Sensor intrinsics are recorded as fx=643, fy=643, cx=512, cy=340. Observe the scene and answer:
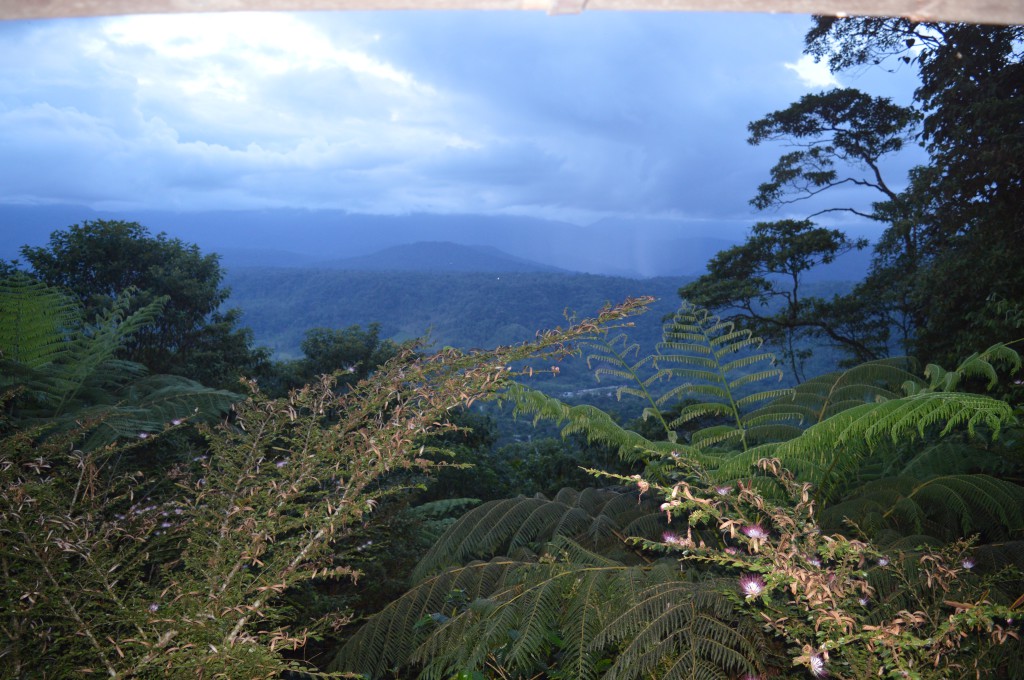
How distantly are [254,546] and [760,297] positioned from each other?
645 cm

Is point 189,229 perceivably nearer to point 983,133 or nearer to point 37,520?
point 37,520

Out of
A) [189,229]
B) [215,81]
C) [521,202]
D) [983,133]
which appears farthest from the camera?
[521,202]

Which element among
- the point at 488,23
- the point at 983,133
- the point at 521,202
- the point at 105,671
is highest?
the point at 488,23

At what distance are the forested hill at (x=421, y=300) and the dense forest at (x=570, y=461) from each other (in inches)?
2.0

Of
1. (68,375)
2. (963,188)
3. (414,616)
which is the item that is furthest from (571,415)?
(963,188)

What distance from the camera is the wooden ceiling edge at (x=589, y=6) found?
20.1 inches

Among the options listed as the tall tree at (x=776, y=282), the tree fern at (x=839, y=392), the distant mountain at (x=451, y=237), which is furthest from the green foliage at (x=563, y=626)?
the tall tree at (x=776, y=282)

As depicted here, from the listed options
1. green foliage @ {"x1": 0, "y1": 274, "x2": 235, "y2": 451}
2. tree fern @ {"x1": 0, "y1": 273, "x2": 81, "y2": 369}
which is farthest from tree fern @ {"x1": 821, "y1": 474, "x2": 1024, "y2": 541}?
tree fern @ {"x1": 0, "y1": 273, "x2": 81, "y2": 369}

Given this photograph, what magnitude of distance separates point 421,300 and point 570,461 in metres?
2.84

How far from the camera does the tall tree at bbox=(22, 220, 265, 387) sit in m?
4.38

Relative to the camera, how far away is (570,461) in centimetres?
488

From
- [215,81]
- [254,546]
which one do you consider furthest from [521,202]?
[254,546]

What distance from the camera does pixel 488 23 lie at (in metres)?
3.42

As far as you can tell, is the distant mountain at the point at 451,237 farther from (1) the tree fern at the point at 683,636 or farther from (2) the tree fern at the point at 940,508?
(2) the tree fern at the point at 940,508
